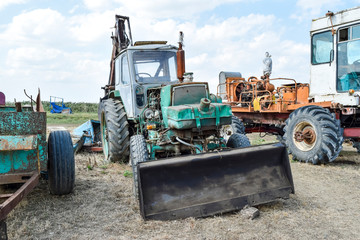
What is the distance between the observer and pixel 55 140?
13.7ft

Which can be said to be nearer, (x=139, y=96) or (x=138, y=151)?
(x=138, y=151)

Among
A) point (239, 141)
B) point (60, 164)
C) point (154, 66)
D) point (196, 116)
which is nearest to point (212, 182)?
point (196, 116)

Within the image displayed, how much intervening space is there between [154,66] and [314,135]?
3459 millimetres

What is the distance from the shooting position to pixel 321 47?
719 cm

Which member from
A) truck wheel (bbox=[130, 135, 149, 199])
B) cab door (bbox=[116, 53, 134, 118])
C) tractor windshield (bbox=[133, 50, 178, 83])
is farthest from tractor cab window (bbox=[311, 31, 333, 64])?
truck wheel (bbox=[130, 135, 149, 199])

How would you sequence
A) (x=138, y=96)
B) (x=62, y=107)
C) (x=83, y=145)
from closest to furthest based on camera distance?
(x=138, y=96)
(x=83, y=145)
(x=62, y=107)

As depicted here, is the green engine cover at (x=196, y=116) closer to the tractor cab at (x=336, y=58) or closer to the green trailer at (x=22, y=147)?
the green trailer at (x=22, y=147)

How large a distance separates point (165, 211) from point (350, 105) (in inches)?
183

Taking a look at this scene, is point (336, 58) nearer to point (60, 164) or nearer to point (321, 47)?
point (321, 47)

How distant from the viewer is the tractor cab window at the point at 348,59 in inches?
252

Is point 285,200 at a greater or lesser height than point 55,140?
lesser

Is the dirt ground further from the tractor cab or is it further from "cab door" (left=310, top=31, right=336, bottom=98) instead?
"cab door" (left=310, top=31, right=336, bottom=98)

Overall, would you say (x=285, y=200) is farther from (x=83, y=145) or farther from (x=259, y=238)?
(x=83, y=145)

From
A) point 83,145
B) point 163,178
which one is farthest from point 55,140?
point 83,145
